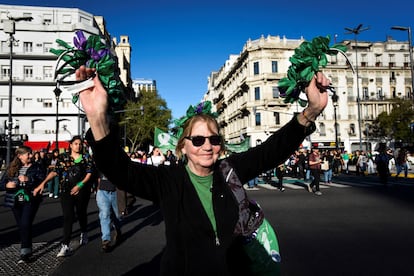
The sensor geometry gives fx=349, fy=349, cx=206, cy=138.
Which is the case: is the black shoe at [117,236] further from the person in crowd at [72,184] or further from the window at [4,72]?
the window at [4,72]

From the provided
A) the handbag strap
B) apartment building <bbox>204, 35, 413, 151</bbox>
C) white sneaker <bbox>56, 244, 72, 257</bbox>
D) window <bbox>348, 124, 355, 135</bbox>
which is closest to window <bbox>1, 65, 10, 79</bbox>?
apartment building <bbox>204, 35, 413, 151</bbox>

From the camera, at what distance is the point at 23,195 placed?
558cm

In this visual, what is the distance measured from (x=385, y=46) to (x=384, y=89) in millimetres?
8858

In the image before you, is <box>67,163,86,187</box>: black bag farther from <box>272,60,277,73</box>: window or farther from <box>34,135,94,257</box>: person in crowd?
<box>272,60,277,73</box>: window

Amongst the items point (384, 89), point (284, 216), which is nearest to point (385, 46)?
point (384, 89)

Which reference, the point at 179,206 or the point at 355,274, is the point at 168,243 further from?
the point at 355,274

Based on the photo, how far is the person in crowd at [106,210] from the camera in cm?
600

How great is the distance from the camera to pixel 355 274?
4477 mm

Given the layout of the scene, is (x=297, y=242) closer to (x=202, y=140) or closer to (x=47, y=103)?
(x=202, y=140)

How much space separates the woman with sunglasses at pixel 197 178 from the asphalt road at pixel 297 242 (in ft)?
9.88

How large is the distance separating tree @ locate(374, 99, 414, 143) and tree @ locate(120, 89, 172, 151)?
1218 inches

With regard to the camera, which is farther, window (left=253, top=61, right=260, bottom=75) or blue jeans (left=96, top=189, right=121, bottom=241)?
window (left=253, top=61, right=260, bottom=75)

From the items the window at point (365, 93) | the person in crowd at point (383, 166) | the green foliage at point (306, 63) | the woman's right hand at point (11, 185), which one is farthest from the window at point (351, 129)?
the green foliage at point (306, 63)

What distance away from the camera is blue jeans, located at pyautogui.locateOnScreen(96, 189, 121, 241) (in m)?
6.04
